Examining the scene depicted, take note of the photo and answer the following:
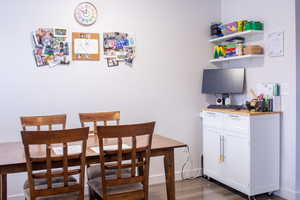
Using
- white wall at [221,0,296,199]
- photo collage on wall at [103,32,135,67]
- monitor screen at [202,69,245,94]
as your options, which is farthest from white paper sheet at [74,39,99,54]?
white wall at [221,0,296,199]

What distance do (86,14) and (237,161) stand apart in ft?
7.57

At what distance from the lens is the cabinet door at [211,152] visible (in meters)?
3.75

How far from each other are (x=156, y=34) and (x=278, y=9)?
4.57ft

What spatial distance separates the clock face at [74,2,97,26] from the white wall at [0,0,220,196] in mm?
55

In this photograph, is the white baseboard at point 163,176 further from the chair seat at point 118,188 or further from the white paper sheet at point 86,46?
the white paper sheet at point 86,46

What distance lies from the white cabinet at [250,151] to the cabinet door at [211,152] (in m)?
0.09

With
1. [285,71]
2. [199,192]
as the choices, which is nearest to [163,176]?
[199,192]

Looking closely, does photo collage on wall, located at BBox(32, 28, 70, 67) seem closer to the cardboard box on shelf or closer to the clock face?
the clock face

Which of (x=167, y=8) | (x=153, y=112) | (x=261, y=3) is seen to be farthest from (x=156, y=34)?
(x=261, y=3)

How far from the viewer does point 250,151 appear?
328 centimetres

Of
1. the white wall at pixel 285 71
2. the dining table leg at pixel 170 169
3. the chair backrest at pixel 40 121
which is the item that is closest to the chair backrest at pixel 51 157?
the dining table leg at pixel 170 169

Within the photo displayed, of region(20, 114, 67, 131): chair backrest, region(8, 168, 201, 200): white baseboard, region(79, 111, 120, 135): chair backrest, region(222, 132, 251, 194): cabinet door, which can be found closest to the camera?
region(20, 114, 67, 131): chair backrest

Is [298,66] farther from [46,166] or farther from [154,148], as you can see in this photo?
[46,166]

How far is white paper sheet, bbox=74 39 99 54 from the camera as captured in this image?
3453 millimetres
